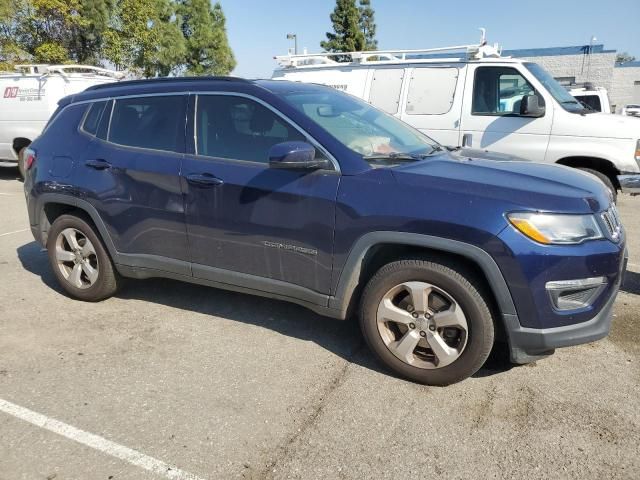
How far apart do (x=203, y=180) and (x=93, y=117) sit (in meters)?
1.38

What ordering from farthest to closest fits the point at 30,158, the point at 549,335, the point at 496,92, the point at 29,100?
the point at 29,100, the point at 496,92, the point at 30,158, the point at 549,335

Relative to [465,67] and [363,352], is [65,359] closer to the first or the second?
[363,352]

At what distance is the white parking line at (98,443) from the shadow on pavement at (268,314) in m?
1.36

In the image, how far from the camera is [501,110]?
659 centimetres

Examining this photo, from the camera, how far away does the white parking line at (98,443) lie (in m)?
2.32

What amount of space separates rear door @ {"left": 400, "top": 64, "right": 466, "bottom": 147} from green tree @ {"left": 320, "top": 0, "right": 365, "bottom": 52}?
Result: 93.9 ft

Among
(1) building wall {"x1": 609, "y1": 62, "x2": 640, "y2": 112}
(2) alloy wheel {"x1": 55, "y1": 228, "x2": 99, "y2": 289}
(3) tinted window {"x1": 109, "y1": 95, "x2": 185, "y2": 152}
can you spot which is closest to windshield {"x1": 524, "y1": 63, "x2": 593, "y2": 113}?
(3) tinted window {"x1": 109, "y1": 95, "x2": 185, "y2": 152}

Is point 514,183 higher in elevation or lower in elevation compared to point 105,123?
lower

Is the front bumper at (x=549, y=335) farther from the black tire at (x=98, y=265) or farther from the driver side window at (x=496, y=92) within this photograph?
the driver side window at (x=496, y=92)

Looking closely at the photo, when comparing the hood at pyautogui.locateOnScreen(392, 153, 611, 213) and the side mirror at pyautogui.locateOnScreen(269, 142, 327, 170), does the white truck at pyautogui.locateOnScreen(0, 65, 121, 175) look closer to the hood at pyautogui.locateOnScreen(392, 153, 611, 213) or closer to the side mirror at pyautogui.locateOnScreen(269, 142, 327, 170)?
the side mirror at pyautogui.locateOnScreen(269, 142, 327, 170)

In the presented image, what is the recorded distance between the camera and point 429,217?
8.93 ft

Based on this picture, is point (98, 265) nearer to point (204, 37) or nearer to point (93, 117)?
point (93, 117)

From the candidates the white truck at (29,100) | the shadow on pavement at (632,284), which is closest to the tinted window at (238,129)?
the shadow on pavement at (632,284)

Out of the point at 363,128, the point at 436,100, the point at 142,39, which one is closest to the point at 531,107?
the point at 436,100
